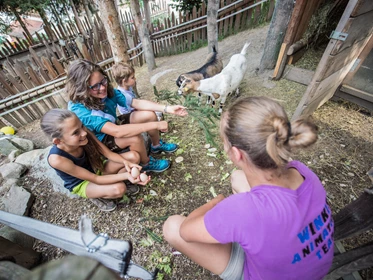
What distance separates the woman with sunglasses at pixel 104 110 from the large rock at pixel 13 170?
1.47 metres

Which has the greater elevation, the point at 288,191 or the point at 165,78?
the point at 288,191

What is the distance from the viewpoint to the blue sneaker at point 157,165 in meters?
2.64

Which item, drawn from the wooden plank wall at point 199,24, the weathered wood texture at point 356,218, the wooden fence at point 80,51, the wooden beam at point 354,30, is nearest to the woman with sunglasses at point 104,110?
the weathered wood texture at point 356,218

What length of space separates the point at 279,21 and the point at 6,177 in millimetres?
5552

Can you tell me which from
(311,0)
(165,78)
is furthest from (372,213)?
(165,78)

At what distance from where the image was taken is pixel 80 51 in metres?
5.45

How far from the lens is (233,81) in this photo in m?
3.79

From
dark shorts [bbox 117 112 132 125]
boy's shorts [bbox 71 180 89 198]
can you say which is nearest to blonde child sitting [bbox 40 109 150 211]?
boy's shorts [bbox 71 180 89 198]

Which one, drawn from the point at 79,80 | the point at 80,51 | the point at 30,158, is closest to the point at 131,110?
the point at 79,80

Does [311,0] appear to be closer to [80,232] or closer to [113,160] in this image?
[113,160]

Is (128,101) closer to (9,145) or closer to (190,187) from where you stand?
(190,187)

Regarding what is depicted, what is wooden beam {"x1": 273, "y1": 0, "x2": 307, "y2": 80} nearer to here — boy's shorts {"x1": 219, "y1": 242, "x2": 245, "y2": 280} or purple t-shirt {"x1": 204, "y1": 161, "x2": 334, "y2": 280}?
purple t-shirt {"x1": 204, "y1": 161, "x2": 334, "y2": 280}

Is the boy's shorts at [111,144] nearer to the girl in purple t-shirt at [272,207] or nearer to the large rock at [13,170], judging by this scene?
the large rock at [13,170]

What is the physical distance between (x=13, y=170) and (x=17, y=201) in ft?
2.03
